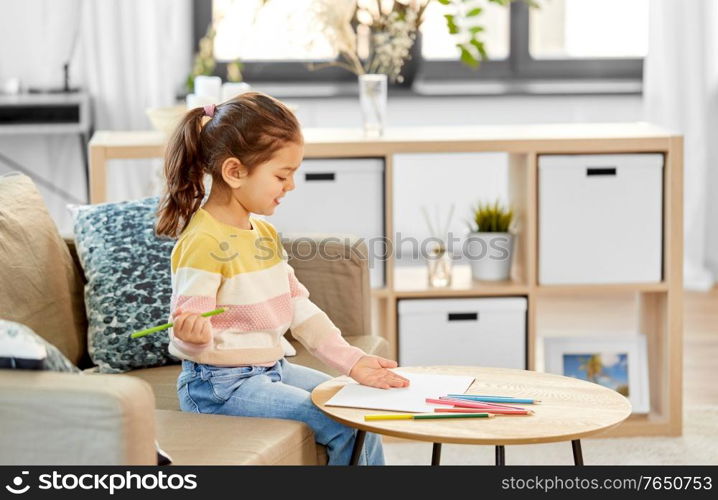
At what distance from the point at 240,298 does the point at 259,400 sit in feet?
0.58

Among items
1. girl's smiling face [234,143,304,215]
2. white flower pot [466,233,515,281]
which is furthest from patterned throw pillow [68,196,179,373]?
white flower pot [466,233,515,281]

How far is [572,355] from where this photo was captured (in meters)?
3.04

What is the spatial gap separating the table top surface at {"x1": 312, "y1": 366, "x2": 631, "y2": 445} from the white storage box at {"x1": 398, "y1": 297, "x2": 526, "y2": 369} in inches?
39.4

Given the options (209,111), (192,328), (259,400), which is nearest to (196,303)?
(192,328)

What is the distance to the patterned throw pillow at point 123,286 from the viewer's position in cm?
226

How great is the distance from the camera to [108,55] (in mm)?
4312

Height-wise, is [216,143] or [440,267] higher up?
[216,143]

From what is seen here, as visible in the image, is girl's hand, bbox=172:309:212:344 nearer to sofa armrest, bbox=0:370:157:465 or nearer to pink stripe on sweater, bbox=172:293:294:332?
pink stripe on sweater, bbox=172:293:294:332

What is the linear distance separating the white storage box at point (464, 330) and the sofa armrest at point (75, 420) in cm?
148

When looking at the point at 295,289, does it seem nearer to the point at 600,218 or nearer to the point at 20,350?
the point at 20,350

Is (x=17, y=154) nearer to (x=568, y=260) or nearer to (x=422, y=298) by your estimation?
(x=422, y=298)

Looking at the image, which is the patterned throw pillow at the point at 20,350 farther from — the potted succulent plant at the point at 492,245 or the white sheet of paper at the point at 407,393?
the potted succulent plant at the point at 492,245
